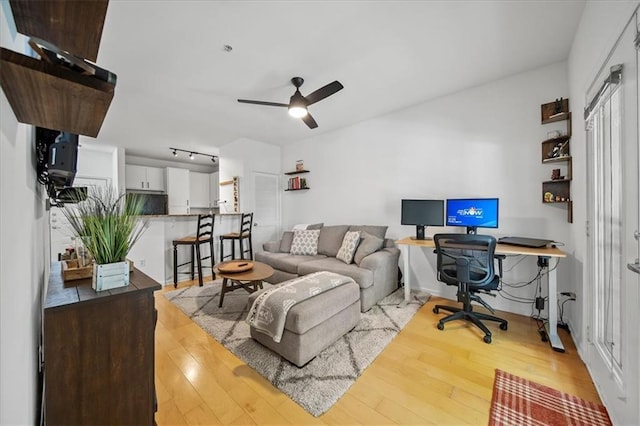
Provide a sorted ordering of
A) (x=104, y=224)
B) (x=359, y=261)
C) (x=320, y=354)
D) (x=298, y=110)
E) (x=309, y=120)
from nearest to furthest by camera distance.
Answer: (x=104, y=224) < (x=320, y=354) < (x=298, y=110) < (x=309, y=120) < (x=359, y=261)

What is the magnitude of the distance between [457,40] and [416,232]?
7.15 feet

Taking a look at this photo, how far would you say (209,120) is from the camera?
3.94 metres

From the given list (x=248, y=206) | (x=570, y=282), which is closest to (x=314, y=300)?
(x=570, y=282)

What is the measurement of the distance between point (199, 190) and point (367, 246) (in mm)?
5643

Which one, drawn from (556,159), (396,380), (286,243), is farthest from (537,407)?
(286,243)

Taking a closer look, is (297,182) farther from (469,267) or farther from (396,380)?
(396,380)

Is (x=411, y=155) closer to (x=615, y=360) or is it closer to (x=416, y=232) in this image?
(x=416, y=232)

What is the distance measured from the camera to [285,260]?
359cm

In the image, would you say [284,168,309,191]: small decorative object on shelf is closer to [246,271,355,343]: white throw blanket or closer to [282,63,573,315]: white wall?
[282,63,573,315]: white wall

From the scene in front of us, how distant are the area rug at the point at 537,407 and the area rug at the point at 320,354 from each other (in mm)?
819

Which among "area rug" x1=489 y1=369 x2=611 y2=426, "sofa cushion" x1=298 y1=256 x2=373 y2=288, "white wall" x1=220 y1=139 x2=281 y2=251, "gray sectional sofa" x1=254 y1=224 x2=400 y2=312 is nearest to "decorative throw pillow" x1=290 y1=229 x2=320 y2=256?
"gray sectional sofa" x1=254 y1=224 x2=400 y2=312

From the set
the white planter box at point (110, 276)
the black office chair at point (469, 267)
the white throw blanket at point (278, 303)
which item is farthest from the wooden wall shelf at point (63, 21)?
the black office chair at point (469, 267)

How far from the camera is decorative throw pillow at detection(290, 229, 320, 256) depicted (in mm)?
3918

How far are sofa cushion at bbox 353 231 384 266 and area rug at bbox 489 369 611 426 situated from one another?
1.74 metres
